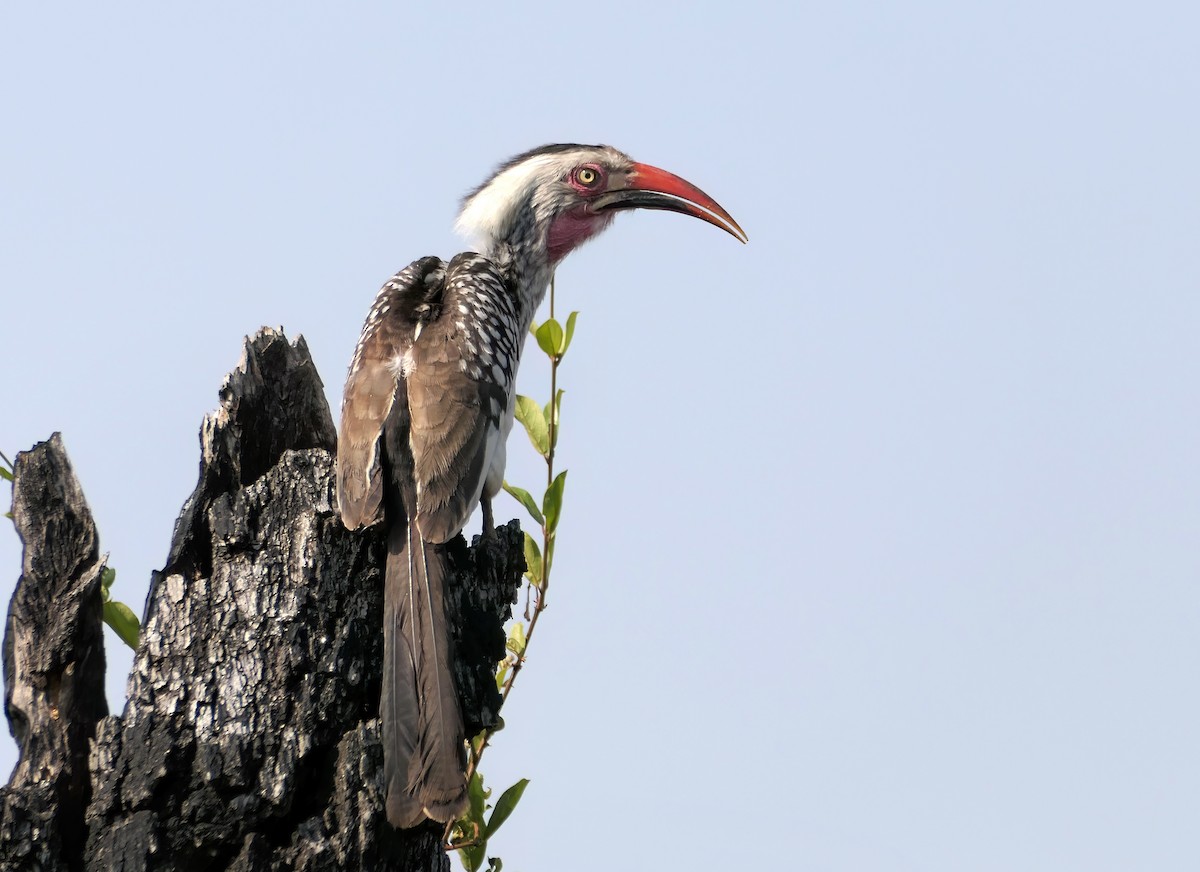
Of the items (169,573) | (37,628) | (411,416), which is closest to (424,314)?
(411,416)

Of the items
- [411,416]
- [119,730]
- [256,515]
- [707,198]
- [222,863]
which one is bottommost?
[222,863]

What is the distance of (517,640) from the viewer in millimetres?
4492

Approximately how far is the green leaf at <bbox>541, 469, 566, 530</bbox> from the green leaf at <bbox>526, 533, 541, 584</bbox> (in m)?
0.08

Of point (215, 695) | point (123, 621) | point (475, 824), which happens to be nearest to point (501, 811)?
point (475, 824)

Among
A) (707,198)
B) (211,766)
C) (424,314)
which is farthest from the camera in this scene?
(707,198)

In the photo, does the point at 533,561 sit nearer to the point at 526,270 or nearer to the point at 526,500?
the point at 526,500

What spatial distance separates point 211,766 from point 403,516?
104 centimetres

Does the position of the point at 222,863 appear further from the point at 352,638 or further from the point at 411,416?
the point at 411,416

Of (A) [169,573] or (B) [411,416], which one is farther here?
(B) [411,416]

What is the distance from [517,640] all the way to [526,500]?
487 millimetres

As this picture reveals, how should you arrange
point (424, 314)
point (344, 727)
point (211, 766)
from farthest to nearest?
point (424, 314)
point (344, 727)
point (211, 766)

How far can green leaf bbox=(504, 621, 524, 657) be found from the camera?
4477mm

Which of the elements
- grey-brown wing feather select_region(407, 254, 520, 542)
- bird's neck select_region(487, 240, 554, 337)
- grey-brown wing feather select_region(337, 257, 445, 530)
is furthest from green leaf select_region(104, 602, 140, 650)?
bird's neck select_region(487, 240, 554, 337)

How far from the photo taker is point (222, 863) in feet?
11.7
